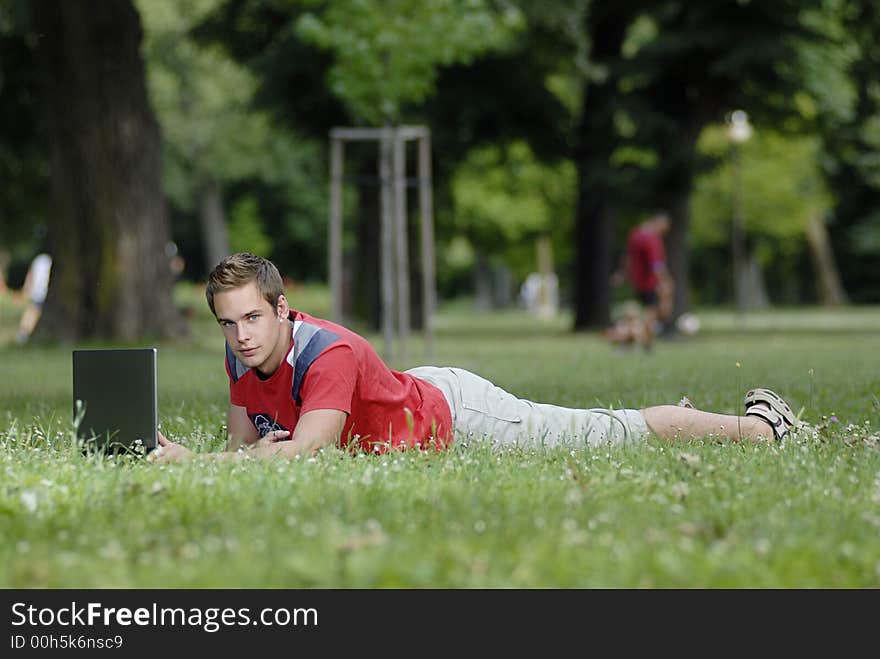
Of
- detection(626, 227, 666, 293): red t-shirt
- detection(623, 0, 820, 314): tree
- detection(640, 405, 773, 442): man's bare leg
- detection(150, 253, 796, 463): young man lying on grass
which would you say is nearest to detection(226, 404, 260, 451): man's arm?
detection(150, 253, 796, 463): young man lying on grass

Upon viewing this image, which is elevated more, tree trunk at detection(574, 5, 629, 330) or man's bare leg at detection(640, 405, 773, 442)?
tree trunk at detection(574, 5, 629, 330)

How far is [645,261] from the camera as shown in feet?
63.8

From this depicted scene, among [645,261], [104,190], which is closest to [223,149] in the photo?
[104,190]

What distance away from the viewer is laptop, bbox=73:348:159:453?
521 cm

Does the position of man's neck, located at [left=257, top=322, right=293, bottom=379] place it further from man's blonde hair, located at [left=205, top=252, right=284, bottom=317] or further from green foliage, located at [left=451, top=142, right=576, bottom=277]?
green foliage, located at [left=451, top=142, right=576, bottom=277]

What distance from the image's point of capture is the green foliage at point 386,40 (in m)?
14.0

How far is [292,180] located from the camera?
50938 millimetres

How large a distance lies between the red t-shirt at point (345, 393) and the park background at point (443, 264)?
10.9 inches

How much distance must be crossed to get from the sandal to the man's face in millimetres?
2466

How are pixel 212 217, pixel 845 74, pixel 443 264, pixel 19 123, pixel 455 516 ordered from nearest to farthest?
pixel 455 516, pixel 845 74, pixel 19 123, pixel 443 264, pixel 212 217

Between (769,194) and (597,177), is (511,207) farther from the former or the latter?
(597,177)

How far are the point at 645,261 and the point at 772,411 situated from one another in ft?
43.6

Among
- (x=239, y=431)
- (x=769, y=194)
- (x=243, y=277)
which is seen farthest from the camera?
(x=769, y=194)
